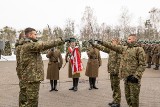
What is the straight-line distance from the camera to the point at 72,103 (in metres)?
8.95

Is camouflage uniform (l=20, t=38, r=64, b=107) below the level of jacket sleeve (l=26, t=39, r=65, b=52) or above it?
below

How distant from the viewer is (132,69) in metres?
7.04

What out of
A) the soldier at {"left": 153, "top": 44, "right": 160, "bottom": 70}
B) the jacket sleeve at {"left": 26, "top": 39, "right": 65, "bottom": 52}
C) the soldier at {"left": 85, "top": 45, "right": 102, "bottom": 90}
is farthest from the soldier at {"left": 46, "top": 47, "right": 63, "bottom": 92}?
the soldier at {"left": 153, "top": 44, "right": 160, "bottom": 70}

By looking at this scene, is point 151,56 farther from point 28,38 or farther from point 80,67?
point 28,38

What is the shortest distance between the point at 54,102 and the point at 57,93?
150 centimetres

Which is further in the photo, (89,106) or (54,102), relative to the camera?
(54,102)

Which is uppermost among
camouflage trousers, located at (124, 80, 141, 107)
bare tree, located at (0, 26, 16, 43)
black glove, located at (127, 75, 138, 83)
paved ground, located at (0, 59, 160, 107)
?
bare tree, located at (0, 26, 16, 43)

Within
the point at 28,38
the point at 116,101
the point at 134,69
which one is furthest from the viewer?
the point at 116,101

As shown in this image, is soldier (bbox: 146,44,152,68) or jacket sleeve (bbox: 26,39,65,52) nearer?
jacket sleeve (bbox: 26,39,65,52)

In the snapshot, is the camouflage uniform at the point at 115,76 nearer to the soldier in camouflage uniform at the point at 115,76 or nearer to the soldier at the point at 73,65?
the soldier in camouflage uniform at the point at 115,76

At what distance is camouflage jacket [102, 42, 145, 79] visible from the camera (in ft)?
22.7

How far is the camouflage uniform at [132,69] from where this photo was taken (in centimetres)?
692

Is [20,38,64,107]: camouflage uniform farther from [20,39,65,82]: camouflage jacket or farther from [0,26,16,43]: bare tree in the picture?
[0,26,16,43]: bare tree

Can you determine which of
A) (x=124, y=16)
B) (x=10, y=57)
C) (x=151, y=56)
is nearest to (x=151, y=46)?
(x=151, y=56)
